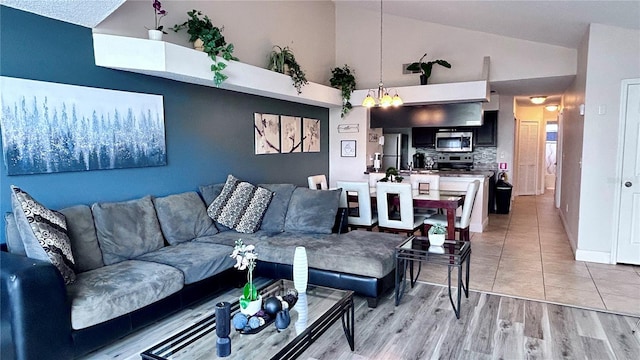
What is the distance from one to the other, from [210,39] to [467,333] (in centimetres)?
353

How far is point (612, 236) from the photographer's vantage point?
14.0 ft

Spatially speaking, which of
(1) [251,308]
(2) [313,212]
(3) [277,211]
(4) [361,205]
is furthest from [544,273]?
(1) [251,308]

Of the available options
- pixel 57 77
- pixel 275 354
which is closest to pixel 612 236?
pixel 275 354

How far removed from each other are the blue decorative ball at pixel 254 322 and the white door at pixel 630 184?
167 inches

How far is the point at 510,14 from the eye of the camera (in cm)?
455

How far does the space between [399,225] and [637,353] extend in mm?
2375

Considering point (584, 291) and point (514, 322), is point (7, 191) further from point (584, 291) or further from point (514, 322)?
point (584, 291)

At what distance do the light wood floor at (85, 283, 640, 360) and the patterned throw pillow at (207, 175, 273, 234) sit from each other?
0.92m

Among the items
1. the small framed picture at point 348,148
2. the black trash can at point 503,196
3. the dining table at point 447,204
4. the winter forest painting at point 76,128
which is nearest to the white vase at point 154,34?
the winter forest painting at point 76,128

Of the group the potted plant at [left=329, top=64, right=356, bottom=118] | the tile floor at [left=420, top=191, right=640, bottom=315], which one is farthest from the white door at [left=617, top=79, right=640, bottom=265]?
the potted plant at [left=329, top=64, right=356, bottom=118]

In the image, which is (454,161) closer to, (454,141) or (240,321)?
(454,141)

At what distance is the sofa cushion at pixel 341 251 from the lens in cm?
313

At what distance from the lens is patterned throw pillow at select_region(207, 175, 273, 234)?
402 cm

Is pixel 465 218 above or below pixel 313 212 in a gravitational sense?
below
